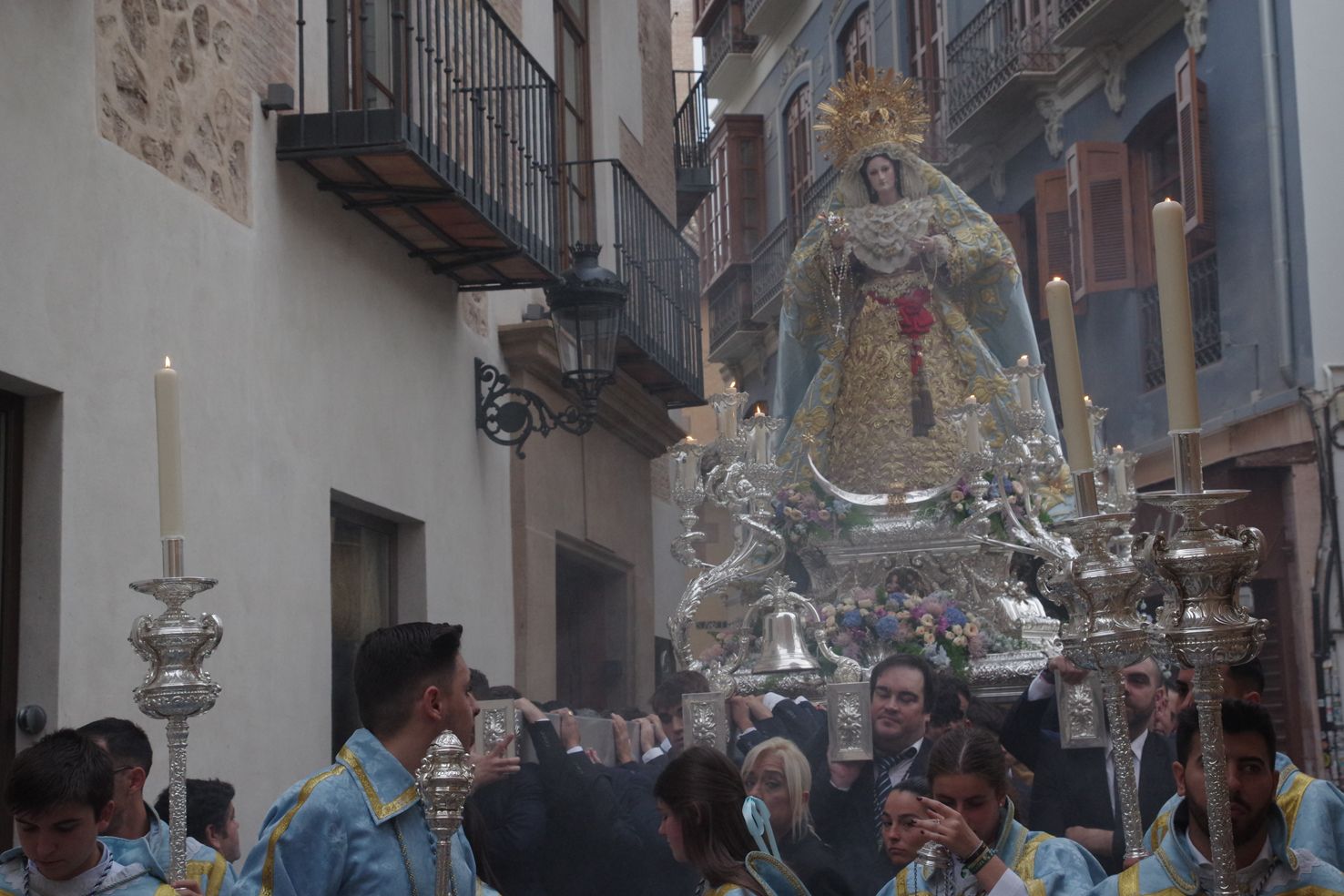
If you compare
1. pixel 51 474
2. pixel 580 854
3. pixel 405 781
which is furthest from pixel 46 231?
pixel 405 781

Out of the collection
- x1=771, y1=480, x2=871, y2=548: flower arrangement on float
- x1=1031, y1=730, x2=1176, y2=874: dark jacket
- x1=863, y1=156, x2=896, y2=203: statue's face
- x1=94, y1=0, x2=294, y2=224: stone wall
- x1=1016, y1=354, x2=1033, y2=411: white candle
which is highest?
x1=863, y1=156, x2=896, y2=203: statue's face

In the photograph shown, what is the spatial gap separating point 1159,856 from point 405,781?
47.0 inches

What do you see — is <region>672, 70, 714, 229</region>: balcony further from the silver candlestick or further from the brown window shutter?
the silver candlestick

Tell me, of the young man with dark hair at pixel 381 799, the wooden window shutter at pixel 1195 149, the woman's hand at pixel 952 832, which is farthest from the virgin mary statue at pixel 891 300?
the young man with dark hair at pixel 381 799

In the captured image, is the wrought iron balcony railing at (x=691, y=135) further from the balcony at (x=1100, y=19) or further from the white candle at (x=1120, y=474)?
the white candle at (x=1120, y=474)

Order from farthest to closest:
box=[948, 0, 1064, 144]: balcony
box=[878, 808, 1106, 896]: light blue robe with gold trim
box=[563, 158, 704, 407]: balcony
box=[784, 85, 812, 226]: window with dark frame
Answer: box=[784, 85, 812, 226]: window with dark frame → box=[948, 0, 1064, 144]: balcony → box=[563, 158, 704, 407]: balcony → box=[878, 808, 1106, 896]: light blue robe with gold trim

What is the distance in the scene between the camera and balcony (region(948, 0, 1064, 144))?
16266 mm

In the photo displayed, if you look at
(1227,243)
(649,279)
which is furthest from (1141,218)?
(649,279)

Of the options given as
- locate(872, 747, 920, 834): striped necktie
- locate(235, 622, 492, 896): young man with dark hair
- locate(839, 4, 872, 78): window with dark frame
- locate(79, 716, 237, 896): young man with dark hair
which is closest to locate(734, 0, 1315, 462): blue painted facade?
locate(839, 4, 872, 78): window with dark frame

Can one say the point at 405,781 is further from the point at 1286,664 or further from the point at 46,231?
the point at 1286,664

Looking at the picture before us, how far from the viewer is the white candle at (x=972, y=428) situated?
26.3ft

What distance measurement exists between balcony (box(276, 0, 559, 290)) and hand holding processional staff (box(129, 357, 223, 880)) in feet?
12.7

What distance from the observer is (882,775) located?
5.64 meters

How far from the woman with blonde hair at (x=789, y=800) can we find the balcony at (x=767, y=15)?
19776 millimetres
